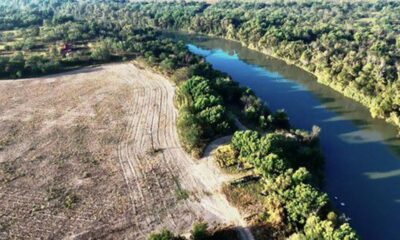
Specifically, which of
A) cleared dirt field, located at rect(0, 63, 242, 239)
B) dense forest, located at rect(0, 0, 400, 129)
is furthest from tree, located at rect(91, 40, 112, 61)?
cleared dirt field, located at rect(0, 63, 242, 239)

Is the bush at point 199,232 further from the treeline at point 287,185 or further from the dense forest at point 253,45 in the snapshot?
the treeline at point 287,185

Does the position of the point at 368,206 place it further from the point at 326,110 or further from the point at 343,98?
the point at 343,98

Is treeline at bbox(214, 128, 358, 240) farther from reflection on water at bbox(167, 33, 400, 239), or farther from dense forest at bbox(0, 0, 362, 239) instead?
reflection on water at bbox(167, 33, 400, 239)

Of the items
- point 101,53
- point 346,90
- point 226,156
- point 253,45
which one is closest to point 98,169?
point 226,156

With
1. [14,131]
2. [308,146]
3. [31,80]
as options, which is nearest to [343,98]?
[308,146]

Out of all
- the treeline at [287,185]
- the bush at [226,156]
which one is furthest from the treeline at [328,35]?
the bush at [226,156]
